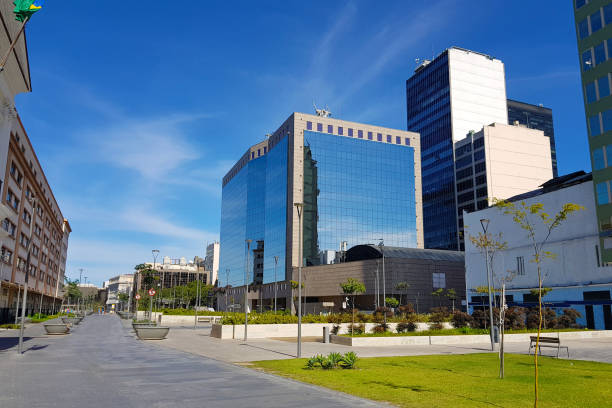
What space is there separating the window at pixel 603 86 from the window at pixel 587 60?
93.0 inches

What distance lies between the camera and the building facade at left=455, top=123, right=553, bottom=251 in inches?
5335

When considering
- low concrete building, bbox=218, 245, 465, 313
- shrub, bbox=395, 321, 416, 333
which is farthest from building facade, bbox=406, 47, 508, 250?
shrub, bbox=395, 321, 416, 333

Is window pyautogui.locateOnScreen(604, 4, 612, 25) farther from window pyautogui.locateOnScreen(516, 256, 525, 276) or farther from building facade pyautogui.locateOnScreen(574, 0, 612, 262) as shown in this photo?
window pyautogui.locateOnScreen(516, 256, 525, 276)

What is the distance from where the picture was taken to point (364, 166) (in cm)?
12625

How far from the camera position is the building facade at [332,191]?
4680 inches

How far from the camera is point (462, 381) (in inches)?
643

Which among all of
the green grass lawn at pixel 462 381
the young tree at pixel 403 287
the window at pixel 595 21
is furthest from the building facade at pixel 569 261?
the green grass lawn at pixel 462 381

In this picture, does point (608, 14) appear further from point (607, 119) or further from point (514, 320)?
point (514, 320)

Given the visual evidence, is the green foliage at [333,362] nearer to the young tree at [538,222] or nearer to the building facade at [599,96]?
the young tree at [538,222]

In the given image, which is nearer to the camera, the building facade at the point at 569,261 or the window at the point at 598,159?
the window at the point at 598,159

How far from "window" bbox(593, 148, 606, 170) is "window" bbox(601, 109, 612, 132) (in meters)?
2.43

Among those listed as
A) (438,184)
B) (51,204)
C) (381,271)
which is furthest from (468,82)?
(51,204)

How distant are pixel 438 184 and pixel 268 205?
6069 cm

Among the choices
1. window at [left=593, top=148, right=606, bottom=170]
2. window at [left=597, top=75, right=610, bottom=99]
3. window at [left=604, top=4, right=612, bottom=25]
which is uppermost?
window at [left=604, top=4, right=612, bottom=25]
